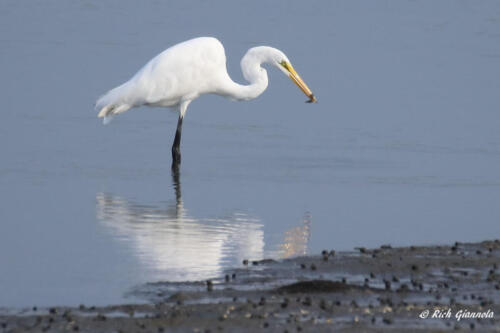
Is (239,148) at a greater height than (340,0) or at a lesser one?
lesser

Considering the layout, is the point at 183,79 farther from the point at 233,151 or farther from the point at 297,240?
the point at 297,240

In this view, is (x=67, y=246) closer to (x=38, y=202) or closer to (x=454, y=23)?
(x=38, y=202)

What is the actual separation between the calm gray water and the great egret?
2.34 ft

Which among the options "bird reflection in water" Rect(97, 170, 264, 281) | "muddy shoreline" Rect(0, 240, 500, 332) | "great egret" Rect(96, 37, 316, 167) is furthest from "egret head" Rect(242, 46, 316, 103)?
"muddy shoreline" Rect(0, 240, 500, 332)

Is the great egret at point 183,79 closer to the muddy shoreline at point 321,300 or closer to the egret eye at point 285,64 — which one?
the egret eye at point 285,64

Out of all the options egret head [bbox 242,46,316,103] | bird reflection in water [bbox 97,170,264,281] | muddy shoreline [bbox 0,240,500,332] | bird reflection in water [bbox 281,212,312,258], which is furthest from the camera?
egret head [bbox 242,46,316,103]

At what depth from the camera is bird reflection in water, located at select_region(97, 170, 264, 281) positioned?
32.2 ft

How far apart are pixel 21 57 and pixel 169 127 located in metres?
6.31

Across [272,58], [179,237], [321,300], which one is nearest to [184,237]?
[179,237]

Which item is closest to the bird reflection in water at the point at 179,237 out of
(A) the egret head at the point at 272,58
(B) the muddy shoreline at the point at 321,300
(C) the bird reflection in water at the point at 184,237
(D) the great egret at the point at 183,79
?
(C) the bird reflection in water at the point at 184,237

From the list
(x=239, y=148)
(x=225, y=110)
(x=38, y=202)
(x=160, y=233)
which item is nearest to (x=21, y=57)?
(x=225, y=110)

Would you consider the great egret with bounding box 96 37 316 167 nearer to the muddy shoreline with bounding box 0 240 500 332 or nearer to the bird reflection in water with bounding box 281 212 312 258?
the bird reflection in water with bounding box 281 212 312 258

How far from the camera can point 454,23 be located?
31.0 meters

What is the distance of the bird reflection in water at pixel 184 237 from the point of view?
32.3ft
